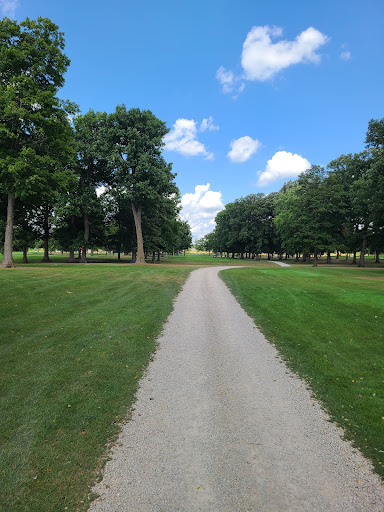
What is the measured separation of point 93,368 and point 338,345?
6.63 m

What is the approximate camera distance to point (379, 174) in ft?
84.5

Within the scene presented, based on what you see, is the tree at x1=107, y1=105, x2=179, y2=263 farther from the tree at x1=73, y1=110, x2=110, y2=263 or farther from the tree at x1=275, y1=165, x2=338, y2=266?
the tree at x1=275, y1=165, x2=338, y2=266

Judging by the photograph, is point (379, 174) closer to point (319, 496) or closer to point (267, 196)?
point (319, 496)

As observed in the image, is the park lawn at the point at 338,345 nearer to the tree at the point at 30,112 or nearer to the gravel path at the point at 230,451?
the gravel path at the point at 230,451

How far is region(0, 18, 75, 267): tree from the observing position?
19.4 meters

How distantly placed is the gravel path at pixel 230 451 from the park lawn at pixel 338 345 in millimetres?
389

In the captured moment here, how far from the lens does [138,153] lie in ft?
104

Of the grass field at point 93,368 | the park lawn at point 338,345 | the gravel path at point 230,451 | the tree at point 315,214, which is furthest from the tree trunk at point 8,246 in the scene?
the tree at point 315,214

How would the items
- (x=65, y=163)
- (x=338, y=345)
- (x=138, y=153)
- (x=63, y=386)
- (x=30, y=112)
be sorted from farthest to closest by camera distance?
(x=138, y=153) < (x=65, y=163) < (x=30, y=112) < (x=338, y=345) < (x=63, y=386)

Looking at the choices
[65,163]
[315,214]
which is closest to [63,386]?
[65,163]

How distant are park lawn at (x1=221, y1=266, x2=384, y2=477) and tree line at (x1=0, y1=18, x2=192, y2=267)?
747 inches

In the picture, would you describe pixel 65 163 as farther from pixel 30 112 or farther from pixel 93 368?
pixel 93 368

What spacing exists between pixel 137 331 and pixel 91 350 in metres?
1.71

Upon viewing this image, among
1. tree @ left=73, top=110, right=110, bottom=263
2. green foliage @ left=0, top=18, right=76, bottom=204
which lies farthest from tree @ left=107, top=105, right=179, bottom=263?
green foliage @ left=0, top=18, right=76, bottom=204
